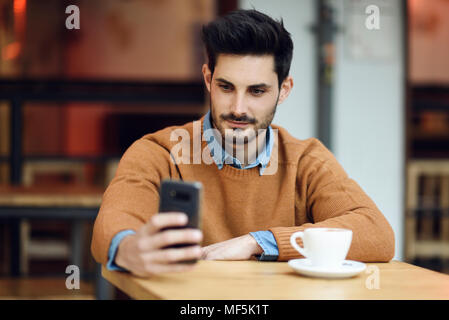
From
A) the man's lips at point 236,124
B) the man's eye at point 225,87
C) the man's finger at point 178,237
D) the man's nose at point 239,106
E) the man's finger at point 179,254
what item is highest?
the man's eye at point 225,87

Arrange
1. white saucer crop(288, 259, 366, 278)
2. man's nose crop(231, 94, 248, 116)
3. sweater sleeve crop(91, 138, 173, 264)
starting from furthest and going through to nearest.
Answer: man's nose crop(231, 94, 248, 116) < sweater sleeve crop(91, 138, 173, 264) < white saucer crop(288, 259, 366, 278)

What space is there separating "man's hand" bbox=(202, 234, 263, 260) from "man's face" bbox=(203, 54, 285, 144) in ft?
1.05

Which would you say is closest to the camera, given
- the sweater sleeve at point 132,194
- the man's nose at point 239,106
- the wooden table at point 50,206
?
the sweater sleeve at point 132,194

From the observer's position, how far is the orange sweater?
4.55 ft

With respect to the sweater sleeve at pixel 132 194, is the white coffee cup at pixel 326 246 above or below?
below

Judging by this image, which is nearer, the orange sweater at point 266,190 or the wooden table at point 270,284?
the wooden table at point 270,284

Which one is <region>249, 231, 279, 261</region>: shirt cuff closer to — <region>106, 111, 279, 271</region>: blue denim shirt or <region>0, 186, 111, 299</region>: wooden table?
<region>106, 111, 279, 271</region>: blue denim shirt

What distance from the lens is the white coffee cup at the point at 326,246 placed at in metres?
1.09

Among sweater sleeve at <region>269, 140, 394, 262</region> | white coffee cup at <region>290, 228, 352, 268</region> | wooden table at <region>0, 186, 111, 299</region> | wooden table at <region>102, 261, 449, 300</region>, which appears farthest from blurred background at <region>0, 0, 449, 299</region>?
white coffee cup at <region>290, 228, 352, 268</region>

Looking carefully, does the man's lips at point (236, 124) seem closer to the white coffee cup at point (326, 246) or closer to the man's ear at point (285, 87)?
the man's ear at point (285, 87)

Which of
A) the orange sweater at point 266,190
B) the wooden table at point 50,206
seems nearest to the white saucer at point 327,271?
the orange sweater at point 266,190

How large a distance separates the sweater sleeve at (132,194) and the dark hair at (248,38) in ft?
0.95
